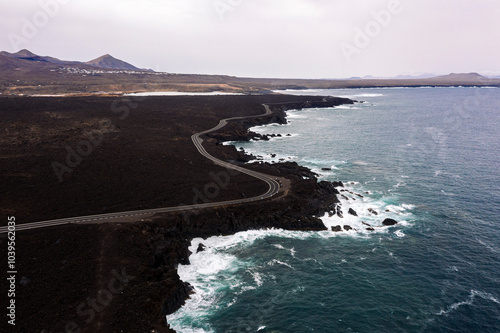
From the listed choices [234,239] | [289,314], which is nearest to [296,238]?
[234,239]

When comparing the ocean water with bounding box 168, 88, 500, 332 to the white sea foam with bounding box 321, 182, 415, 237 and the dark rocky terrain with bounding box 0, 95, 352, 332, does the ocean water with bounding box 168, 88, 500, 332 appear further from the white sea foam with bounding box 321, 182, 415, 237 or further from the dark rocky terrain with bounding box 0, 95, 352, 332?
the dark rocky terrain with bounding box 0, 95, 352, 332

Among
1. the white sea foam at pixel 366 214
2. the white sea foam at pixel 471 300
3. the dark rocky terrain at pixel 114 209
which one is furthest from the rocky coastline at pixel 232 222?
the white sea foam at pixel 471 300

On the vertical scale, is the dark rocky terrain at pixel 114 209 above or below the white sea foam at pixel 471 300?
above

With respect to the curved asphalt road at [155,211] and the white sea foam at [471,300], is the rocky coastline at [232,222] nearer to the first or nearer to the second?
the curved asphalt road at [155,211]

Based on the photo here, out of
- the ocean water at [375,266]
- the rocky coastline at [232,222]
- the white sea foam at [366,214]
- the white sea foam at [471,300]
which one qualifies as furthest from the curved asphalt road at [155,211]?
the white sea foam at [471,300]

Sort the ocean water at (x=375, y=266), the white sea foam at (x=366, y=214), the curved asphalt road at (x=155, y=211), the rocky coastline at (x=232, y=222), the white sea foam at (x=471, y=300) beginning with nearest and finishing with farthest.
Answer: the ocean water at (x=375, y=266) < the white sea foam at (x=471, y=300) < the rocky coastline at (x=232, y=222) < the curved asphalt road at (x=155, y=211) < the white sea foam at (x=366, y=214)

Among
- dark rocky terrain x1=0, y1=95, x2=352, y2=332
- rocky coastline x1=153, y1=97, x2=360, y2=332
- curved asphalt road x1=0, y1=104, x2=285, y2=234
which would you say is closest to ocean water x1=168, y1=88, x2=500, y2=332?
rocky coastline x1=153, y1=97, x2=360, y2=332

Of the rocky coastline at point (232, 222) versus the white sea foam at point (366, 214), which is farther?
the white sea foam at point (366, 214)

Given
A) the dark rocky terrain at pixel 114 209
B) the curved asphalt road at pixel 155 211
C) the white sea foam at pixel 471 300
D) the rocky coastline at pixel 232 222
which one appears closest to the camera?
the dark rocky terrain at pixel 114 209

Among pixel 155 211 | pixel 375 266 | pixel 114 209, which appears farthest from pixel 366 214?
pixel 114 209
